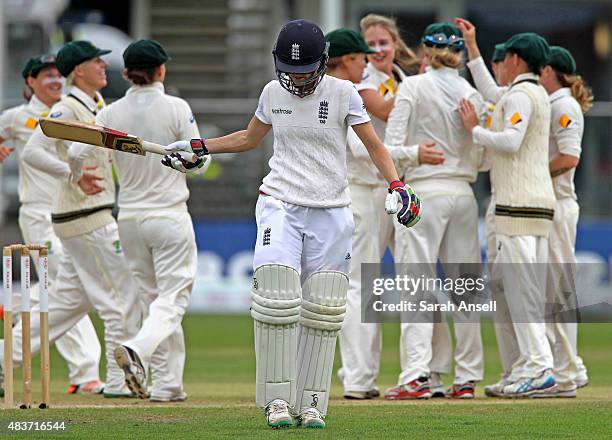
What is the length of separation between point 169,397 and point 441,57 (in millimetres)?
2621

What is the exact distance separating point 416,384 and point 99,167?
246 cm

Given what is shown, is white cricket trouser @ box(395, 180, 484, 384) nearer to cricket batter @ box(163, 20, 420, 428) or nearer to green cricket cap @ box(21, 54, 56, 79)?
cricket batter @ box(163, 20, 420, 428)

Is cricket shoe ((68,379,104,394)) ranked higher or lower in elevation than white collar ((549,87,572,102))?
lower

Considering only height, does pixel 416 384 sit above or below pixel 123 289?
below

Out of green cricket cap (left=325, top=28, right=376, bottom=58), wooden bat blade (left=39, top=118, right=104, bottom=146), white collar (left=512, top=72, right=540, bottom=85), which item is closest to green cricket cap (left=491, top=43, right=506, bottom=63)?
white collar (left=512, top=72, right=540, bottom=85)

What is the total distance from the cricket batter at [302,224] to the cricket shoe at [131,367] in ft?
4.45

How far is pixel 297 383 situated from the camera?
266 inches

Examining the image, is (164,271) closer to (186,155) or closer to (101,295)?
(101,295)

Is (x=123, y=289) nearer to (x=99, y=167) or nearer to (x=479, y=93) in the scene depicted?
(x=99, y=167)

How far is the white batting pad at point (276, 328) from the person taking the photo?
21.4ft

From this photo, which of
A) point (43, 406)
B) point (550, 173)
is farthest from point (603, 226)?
point (43, 406)

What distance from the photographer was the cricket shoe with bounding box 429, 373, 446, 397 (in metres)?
8.65

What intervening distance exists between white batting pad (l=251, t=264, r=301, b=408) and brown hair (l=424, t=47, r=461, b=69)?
2.52m

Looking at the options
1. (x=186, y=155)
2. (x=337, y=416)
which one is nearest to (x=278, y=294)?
(x=186, y=155)
